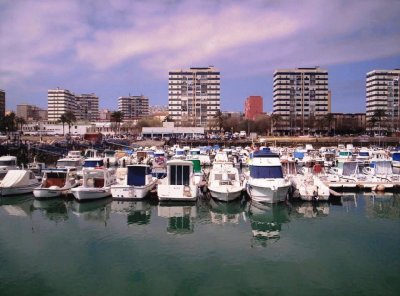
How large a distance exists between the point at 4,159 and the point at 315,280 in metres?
35.7

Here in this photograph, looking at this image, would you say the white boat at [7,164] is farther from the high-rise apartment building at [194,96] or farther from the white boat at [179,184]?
the high-rise apartment building at [194,96]

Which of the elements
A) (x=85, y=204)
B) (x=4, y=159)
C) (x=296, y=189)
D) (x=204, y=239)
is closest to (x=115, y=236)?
(x=204, y=239)

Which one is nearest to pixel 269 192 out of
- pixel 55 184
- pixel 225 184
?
pixel 225 184

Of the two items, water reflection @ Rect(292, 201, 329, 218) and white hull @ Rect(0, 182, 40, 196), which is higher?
white hull @ Rect(0, 182, 40, 196)

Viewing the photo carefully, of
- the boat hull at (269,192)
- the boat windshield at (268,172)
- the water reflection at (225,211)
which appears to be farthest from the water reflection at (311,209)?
the water reflection at (225,211)

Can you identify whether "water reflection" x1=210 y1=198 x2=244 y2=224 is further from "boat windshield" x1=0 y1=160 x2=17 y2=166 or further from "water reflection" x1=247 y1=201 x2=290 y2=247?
"boat windshield" x1=0 y1=160 x2=17 y2=166

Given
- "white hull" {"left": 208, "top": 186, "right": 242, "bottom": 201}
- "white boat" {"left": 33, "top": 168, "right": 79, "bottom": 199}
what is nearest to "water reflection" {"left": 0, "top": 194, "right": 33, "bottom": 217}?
"white boat" {"left": 33, "top": 168, "right": 79, "bottom": 199}

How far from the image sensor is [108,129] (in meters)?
163

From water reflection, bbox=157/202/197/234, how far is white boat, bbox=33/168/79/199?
8856 mm

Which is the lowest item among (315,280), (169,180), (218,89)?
(315,280)

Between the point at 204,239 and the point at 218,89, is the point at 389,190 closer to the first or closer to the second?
the point at 204,239

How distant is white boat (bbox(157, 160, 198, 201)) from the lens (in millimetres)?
29828

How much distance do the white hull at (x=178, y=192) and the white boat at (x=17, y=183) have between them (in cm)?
1307

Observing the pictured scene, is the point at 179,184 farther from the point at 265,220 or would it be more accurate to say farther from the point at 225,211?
the point at 265,220
